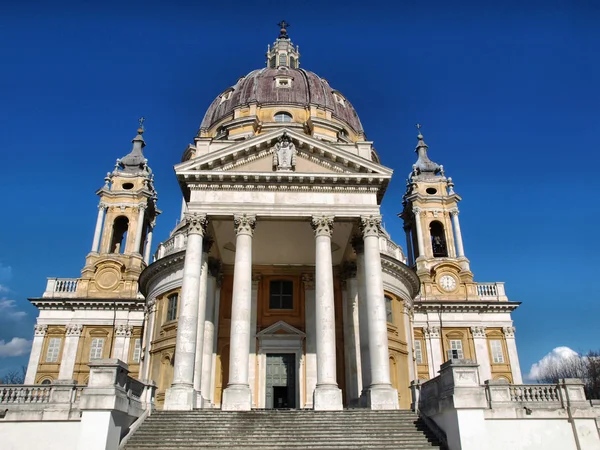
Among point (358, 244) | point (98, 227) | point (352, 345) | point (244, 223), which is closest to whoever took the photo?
point (244, 223)

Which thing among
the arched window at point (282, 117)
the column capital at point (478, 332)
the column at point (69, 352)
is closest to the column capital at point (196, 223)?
A: the arched window at point (282, 117)

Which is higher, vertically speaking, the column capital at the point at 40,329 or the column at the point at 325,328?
the column capital at the point at 40,329

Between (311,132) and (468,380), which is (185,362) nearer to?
(468,380)

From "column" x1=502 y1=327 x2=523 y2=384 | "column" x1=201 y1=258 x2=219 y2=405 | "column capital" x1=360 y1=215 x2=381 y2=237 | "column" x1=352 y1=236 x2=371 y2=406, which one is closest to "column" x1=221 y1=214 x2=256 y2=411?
"column" x1=201 y1=258 x2=219 y2=405

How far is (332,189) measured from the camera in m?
21.8

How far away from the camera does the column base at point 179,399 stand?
1752cm

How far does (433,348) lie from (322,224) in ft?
69.1

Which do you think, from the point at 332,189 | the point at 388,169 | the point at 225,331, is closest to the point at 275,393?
the point at 225,331

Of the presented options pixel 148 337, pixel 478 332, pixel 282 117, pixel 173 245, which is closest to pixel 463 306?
pixel 478 332

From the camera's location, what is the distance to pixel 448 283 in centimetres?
4091

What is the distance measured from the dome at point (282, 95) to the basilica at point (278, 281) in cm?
17

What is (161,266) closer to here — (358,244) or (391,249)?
(358,244)

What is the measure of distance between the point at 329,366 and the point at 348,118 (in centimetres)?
2588

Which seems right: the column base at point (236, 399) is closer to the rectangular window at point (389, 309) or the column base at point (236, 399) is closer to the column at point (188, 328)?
the column at point (188, 328)
